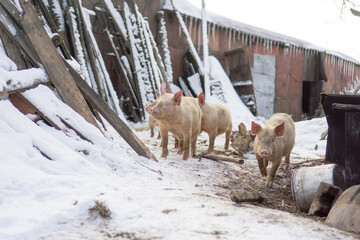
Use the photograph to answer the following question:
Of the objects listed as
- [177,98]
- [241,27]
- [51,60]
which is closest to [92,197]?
[51,60]

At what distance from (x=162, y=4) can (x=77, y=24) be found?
13.1ft

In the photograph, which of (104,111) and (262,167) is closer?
(104,111)

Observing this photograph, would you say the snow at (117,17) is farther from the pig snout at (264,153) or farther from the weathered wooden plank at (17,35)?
the pig snout at (264,153)

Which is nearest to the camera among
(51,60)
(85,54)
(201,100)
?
(51,60)

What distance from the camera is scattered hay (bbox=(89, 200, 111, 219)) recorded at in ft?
8.33

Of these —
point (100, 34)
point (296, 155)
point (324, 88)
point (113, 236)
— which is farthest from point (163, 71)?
point (324, 88)

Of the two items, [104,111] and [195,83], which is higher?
[195,83]

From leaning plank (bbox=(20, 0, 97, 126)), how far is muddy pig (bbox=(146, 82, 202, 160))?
44.6 inches

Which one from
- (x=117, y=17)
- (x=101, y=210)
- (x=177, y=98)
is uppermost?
(x=117, y=17)

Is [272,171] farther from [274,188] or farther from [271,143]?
[271,143]

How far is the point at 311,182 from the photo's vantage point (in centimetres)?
411

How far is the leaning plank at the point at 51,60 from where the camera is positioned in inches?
156

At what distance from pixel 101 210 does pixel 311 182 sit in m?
2.60

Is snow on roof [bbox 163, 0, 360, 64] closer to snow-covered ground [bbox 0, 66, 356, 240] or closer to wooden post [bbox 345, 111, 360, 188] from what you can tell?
wooden post [bbox 345, 111, 360, 188]
